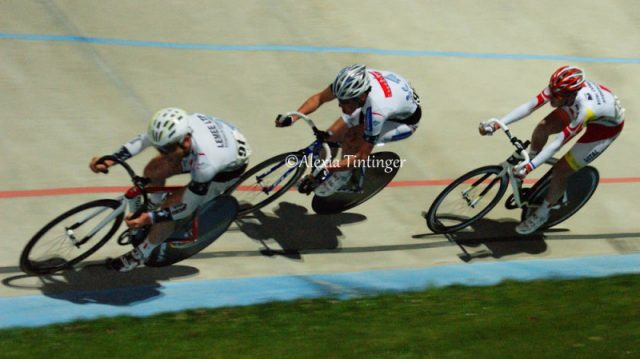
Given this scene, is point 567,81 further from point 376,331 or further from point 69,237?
point 69,237

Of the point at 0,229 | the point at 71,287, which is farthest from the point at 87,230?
the point at 0,229

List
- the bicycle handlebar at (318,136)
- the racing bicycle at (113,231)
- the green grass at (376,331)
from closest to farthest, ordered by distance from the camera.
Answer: the green grass at (376,331)
the racing bicycle at (113,231)
the bicycle handlebar at (318,136)

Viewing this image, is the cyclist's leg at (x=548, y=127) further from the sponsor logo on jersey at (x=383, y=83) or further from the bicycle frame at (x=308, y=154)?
the bicycle frame at (x=308, y=154)

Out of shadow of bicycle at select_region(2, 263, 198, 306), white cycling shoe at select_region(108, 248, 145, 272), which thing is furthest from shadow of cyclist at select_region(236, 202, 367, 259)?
white cycling shoe at select_region(108, 248, 145, 272)

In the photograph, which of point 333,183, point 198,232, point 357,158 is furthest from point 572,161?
point 198,232

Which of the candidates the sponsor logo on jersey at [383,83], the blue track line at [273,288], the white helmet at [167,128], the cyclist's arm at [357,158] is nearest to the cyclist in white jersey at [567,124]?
the blue track line at [273,288]

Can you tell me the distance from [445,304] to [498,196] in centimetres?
172

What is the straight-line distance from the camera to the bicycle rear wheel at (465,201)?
8195 mm

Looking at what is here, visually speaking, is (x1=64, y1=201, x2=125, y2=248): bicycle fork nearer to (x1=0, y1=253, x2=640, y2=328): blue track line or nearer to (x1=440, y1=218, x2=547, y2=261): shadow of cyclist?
(x1=0, y1=253, x2=640, y2=328): blue track line

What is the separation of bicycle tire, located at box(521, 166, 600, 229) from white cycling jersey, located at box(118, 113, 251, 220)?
3302 mm

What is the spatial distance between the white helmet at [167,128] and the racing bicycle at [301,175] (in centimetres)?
155

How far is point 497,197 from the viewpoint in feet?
27.1

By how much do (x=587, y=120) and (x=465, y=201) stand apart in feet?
4.81

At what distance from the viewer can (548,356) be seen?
5.93 m
